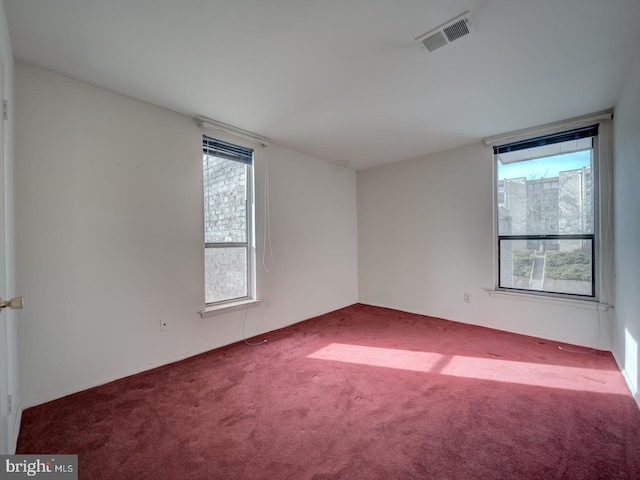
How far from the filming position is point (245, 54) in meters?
1.98

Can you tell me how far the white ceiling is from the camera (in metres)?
1.62

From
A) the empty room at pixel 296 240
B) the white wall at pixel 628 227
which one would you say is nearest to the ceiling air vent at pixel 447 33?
the empty room at pixel 296 240

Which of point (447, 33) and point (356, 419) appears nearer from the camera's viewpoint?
point (447, 33)

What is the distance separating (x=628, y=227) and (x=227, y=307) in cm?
379

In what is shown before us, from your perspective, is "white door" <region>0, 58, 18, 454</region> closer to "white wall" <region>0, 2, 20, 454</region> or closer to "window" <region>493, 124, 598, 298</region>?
"white wall" <region>0, 2, 20, 454</region>

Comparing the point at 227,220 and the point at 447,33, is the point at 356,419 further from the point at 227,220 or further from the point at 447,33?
the point at 447,33

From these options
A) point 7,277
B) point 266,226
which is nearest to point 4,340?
point 7,277

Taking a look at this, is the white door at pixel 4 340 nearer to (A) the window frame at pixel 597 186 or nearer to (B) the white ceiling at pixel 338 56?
(B) the white ceiling at pixel 338 56

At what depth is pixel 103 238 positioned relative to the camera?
7.81ft

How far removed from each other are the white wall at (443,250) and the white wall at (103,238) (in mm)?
2470

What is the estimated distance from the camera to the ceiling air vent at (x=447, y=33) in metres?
1.69

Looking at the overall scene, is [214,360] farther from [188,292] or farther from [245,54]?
[245,54]

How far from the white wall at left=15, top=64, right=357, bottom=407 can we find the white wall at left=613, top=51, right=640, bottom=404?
11.6 ft

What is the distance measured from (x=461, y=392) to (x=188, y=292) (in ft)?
8.74
